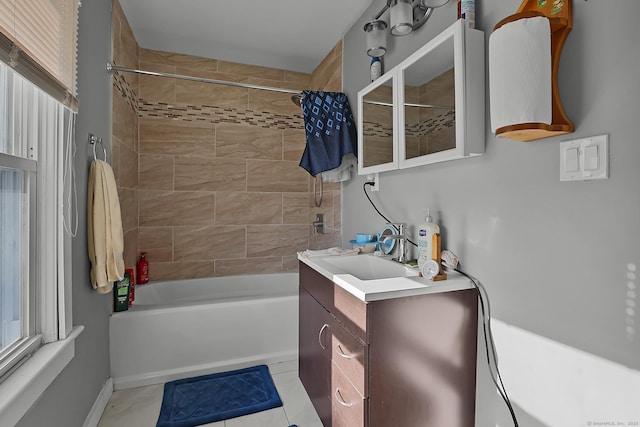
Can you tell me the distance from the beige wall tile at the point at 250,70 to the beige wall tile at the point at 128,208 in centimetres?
139

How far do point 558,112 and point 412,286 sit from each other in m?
0.72

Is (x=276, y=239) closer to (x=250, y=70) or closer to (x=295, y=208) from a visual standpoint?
(x=295, y=208)

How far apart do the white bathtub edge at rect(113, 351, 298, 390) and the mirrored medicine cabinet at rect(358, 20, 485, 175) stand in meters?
1.46

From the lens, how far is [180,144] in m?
2.86

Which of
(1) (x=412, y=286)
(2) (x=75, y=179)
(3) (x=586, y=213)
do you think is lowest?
(1) (x=412, y=286)

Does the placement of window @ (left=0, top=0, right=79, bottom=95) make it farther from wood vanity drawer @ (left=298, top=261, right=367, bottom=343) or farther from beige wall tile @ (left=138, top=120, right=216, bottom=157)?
beige wall tile @ (left=138, top=120, right=216, bottom=157)

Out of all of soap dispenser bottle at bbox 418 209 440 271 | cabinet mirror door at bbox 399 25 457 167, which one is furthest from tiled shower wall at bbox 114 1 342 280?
soap dispenser bottle at bbox 418 209 440 271

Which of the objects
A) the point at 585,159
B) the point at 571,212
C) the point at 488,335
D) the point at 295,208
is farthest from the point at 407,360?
the point at 295,208

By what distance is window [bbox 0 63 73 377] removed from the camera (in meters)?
1.11

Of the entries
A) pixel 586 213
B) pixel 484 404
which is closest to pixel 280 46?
pixel 586 213

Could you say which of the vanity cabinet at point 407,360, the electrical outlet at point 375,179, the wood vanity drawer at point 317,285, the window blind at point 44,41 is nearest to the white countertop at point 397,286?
the vanity cabinet at point 407,360

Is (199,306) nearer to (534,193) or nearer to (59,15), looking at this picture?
(59,15)

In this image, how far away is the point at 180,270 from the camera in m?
2.87

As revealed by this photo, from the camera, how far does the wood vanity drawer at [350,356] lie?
117 cm
